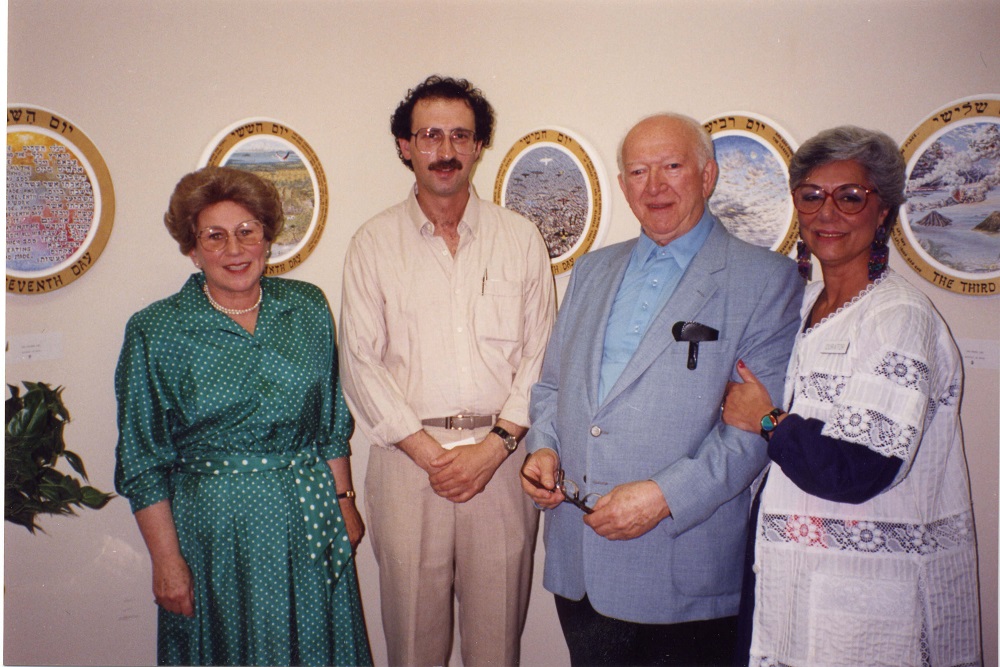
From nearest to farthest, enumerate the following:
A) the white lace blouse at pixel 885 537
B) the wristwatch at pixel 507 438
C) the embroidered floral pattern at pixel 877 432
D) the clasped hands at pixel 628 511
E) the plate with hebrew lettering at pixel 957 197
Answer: the embroidered floral pattern at pixel 877 432 < the white lace blouse at pixel 885 537 < the clasped hands at pixel 628 511 < the plate with hebrew lettering at pixel 957 197 < the wristwatch at pixel 507 438

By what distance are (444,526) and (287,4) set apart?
6.25 feet

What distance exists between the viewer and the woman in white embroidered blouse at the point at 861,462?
143cm

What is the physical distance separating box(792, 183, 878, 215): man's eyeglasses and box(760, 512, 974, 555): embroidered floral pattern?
29.8 inches

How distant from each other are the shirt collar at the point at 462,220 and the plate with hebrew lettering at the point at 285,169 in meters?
0.45

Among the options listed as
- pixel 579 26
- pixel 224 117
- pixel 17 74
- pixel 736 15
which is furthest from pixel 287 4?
pixel 736 15

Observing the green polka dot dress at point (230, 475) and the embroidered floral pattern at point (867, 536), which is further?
the green polka dot dress at point (230, 475)

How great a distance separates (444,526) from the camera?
2139 mm

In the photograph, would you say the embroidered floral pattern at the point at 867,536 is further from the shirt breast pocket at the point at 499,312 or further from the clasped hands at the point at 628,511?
the shirt breast pocket at the point at 499,312

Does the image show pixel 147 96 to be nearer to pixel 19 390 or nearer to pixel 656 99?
pixel 19 390

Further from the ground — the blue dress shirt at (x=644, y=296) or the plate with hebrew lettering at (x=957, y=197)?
the plate with hebrew lettering at (x=957, y=197)

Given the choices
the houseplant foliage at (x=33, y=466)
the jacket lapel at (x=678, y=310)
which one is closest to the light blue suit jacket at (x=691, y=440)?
the jacket lapel at (x=678, y=310)

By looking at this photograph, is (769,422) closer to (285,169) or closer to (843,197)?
(843,197)

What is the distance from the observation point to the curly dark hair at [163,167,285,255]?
1.93 metres

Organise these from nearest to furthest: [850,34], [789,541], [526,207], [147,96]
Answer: [789,541]
[850,34]
[147,96]
[526,207]
